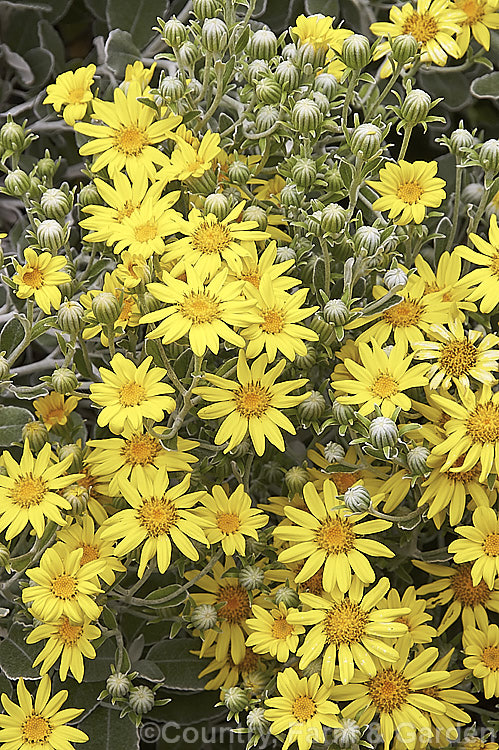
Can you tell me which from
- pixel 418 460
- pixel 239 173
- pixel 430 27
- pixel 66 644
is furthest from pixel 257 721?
pixel 430 27

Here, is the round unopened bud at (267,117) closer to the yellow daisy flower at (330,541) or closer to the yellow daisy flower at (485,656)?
the yellow daisy flower at (330,541)

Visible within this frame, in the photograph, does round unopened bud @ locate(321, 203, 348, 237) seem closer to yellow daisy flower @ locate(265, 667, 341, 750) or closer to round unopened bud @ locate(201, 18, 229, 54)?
round unopened bud @ locate(201, 18, 229, 54)

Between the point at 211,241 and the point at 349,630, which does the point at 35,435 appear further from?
the point at 349,630

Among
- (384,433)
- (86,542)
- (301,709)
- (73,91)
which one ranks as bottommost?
(301,709)

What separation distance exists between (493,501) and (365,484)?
0.52ft

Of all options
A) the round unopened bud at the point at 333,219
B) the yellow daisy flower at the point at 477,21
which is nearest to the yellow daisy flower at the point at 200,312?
the round unopened bud at the point at 333,219

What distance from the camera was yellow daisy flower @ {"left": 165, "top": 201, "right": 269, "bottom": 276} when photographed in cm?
102

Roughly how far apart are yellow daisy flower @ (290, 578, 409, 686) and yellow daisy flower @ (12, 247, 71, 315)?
0.47 metres

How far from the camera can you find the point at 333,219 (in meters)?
1.05

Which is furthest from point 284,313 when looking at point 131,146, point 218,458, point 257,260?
point 131,146

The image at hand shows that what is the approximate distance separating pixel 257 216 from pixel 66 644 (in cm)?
58

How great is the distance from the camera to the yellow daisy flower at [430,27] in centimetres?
125

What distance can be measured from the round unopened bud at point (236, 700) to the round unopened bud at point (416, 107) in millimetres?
741

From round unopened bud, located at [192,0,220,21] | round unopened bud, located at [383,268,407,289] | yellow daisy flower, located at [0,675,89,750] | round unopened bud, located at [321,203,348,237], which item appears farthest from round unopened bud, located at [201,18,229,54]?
yellow daisy flower, located at [0,675,89,750]
